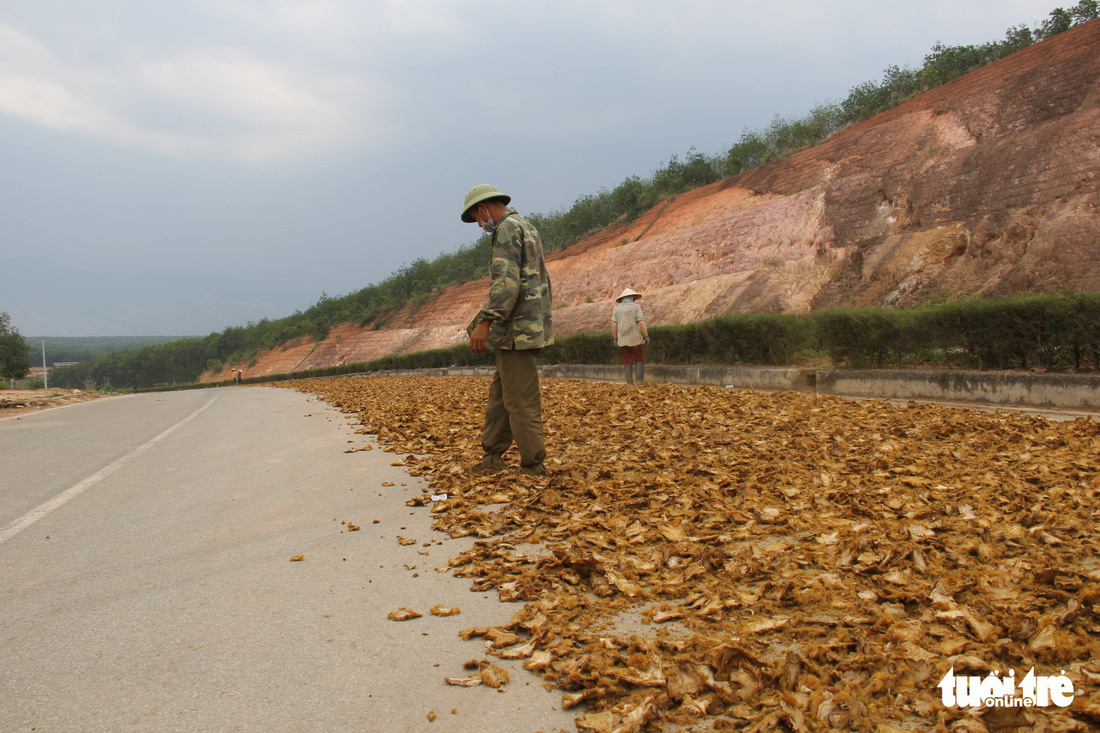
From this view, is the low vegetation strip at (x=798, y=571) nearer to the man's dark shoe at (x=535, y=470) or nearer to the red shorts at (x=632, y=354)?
the man's dark shoe at (x=535, y=470)

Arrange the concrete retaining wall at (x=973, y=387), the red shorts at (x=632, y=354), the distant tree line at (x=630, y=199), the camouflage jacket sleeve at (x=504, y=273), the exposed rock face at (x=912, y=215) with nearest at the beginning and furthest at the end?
the camouflage jacket sleeve at (x=504, y=273), the concrete retaining wall at (x=973, y=387), the red shorts at (x=632, y=354), the exposed rock face at (x=912, y=215), the distant tree line at (x=630, y=199)

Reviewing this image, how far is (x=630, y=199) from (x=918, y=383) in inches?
1343

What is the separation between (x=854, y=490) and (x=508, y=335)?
2.55 meters

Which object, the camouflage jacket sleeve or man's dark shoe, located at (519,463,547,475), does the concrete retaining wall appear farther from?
the camouflage jacket sleeve

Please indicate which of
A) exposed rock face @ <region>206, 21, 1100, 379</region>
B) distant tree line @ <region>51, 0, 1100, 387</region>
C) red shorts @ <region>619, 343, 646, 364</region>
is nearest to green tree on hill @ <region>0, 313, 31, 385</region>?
distant tree line @ <region>51, 0, 1100, 387</region>

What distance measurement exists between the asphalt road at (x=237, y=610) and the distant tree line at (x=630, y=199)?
28.2 m

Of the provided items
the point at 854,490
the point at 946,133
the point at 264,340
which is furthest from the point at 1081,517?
the point at 264,340

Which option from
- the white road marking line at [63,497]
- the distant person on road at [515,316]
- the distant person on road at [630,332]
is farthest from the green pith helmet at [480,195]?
the distant person on road at [630,332]

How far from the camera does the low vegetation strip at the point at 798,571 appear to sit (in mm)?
2133

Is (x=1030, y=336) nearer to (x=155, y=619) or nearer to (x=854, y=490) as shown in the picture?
(x=854, y=490)

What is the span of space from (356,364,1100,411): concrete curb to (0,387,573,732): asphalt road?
686 centimetres

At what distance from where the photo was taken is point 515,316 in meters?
5.36

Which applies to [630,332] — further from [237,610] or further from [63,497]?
[237,610]

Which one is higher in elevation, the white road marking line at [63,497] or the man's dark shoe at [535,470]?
the man's dark shoe at [535,470]
